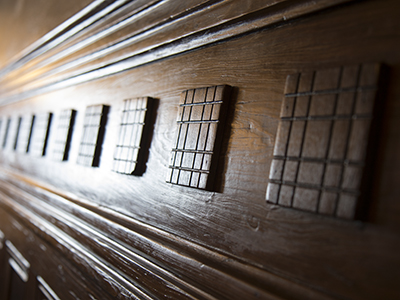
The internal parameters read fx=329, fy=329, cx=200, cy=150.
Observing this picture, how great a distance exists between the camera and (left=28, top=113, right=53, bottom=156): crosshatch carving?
2.96m

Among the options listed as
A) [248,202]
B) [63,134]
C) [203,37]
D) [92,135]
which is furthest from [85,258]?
[203,37]

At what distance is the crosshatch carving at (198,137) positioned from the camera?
1.22 metres

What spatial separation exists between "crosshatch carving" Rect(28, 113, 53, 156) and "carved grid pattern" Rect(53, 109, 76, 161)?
1.05 feet

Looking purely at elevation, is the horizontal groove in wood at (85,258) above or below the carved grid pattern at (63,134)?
below

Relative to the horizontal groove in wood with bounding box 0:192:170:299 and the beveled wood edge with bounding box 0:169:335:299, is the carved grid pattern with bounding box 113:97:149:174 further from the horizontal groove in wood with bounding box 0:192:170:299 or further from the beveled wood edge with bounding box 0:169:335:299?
the horizontal groove in wood with bounding box 0:192:170:299

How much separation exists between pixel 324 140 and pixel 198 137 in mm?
535

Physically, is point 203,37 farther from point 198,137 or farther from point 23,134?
point 23,134

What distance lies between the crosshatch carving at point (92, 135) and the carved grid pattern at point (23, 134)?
57.9 inches

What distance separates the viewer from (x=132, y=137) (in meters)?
1.72

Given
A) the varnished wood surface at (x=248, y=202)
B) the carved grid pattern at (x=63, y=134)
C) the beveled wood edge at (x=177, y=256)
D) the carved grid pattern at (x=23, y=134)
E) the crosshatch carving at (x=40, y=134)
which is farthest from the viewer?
the carved grid pattern at (x=23, y=134)

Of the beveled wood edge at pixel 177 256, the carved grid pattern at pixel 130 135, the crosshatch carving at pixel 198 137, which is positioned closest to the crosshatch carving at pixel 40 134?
the beveled wood edge at pixel 177 256

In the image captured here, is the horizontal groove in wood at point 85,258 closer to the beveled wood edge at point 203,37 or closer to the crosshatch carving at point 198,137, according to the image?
the crosshatch carving at point 198,137

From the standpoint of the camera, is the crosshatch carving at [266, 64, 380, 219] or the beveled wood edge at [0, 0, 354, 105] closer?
the crosshatch carving at [266, 64, 380, 219]

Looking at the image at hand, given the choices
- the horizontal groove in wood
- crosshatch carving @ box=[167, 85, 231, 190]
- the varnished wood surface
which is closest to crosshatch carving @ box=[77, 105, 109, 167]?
the varnished wood surface
